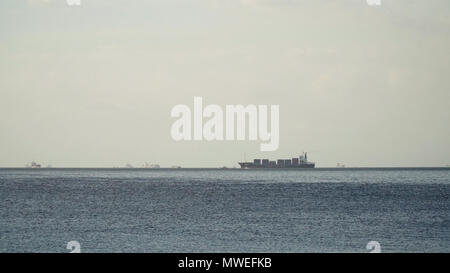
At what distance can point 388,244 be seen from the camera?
4350 centimetres

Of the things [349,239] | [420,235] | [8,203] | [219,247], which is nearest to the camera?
[219,247]

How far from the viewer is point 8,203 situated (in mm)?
81625

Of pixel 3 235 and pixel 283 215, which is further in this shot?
pixel 283 215
